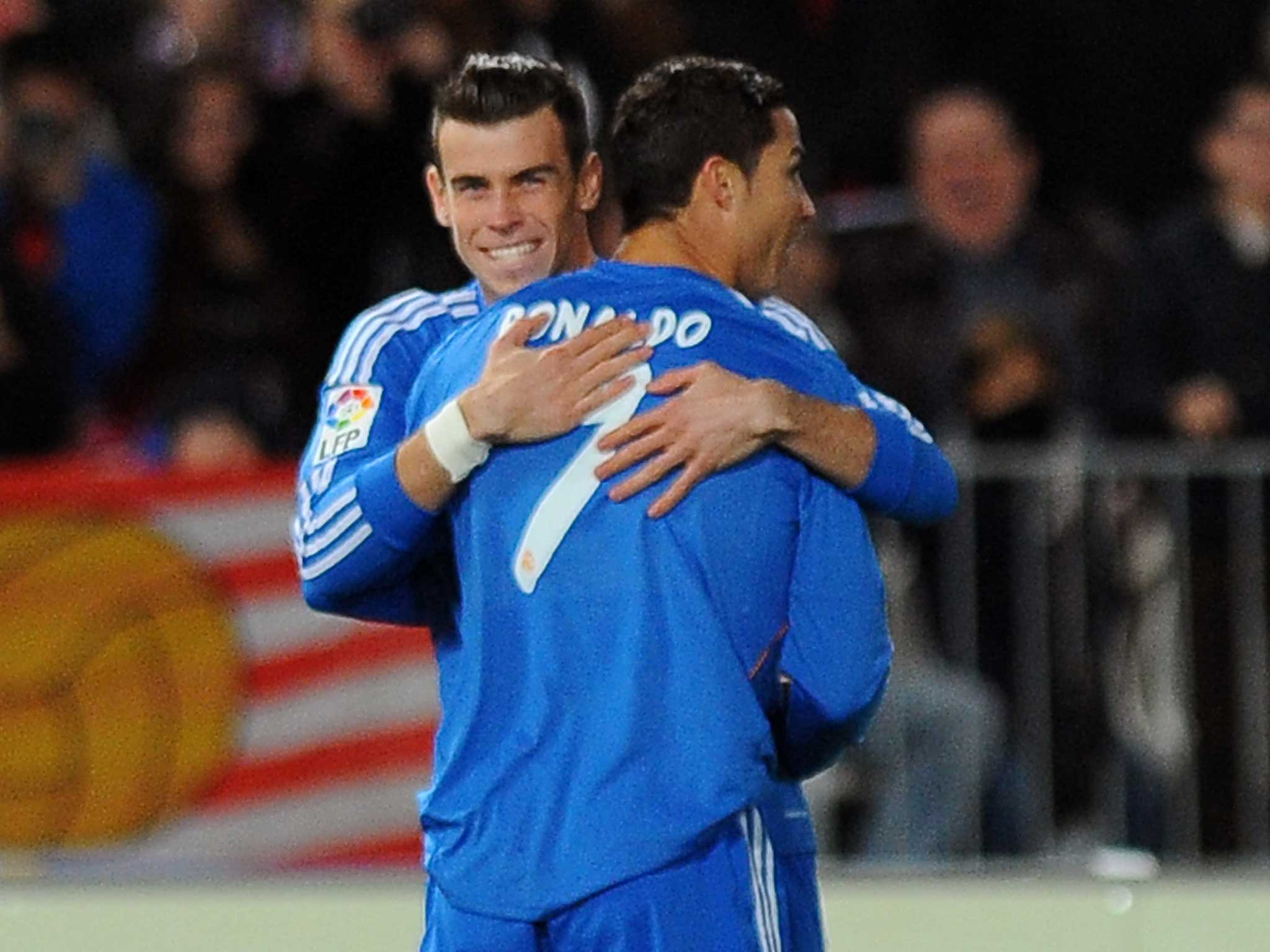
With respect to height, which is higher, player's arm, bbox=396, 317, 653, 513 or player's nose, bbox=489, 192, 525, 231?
player's nose, bbox=489, 192, 525, 231

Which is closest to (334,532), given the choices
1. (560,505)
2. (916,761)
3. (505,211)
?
(560,505)

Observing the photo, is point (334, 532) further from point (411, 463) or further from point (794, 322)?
point (794, 322)

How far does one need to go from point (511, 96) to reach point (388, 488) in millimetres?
643

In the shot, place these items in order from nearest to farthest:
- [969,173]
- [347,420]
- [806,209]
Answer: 1. [806,209]
2. [347,420]
3. [969,173]

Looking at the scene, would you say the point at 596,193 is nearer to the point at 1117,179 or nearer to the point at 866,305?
the point at 866,305

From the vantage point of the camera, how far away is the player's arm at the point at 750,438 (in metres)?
3.08

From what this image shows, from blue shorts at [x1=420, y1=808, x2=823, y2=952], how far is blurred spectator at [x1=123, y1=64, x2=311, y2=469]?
4205mm

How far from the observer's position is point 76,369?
7504 mm

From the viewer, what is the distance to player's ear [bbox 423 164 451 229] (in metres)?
3.60

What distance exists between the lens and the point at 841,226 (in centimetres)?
768

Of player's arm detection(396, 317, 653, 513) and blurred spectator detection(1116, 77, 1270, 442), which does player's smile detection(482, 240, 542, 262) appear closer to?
player's arm detection(396, 317, 653, 513)

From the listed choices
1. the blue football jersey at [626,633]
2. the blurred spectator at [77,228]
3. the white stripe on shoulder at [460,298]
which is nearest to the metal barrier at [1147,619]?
the blurred spectator at [77,228]

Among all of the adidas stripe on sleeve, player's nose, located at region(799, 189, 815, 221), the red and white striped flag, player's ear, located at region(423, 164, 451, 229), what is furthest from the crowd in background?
player's nose, located at region(799, 189, 815, 221)

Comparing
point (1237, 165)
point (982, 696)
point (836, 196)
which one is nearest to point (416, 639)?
point (982, 696)
